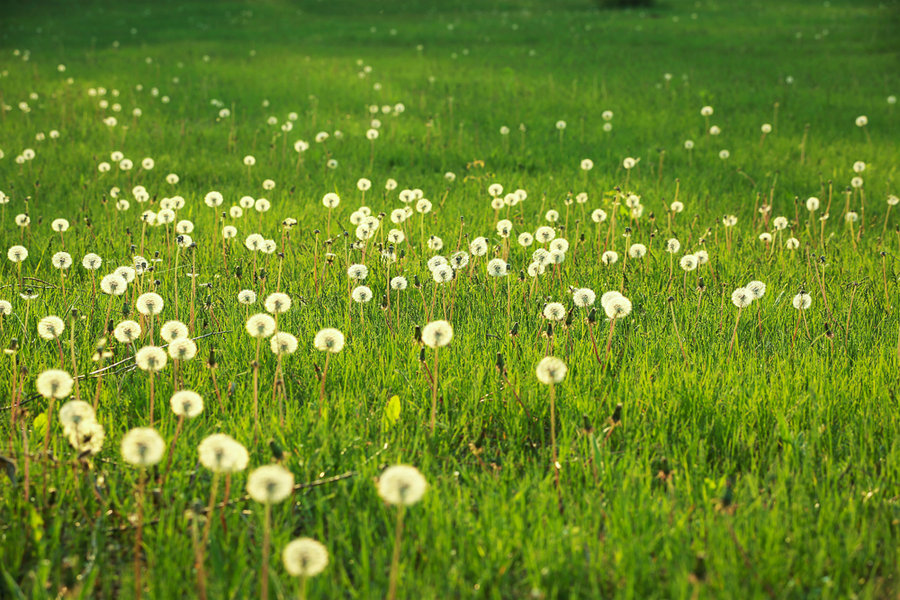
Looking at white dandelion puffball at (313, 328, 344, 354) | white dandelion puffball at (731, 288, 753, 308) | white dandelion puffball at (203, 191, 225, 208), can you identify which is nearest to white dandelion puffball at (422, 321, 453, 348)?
white dandelion puffball at (313, 328, 344, 354)

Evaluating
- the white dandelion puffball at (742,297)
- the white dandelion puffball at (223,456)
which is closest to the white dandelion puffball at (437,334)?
the white dandelion puffball at (223,456)

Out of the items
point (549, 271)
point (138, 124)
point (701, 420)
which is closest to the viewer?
point (701, 420)

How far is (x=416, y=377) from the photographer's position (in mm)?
2723

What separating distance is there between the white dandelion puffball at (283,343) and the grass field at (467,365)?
13 centimetres

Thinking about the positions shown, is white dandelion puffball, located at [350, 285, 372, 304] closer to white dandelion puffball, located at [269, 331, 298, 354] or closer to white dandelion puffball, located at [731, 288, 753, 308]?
white dandelion puffball, located at [269, 331, 298, 354]

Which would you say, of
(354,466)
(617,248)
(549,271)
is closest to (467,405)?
(354,466)

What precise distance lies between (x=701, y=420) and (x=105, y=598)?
1.93 metres

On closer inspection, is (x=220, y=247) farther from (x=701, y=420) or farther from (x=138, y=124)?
(x=138, y=124)

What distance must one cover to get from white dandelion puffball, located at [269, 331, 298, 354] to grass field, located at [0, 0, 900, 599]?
0.13 meters

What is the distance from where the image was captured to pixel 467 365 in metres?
2.78

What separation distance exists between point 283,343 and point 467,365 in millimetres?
745

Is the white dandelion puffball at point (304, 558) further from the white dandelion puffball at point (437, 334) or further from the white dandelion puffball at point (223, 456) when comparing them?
the white dandelion puffball at point (437, 334)

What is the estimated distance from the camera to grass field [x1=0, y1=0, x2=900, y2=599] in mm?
1774

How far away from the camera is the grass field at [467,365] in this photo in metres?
1.77
